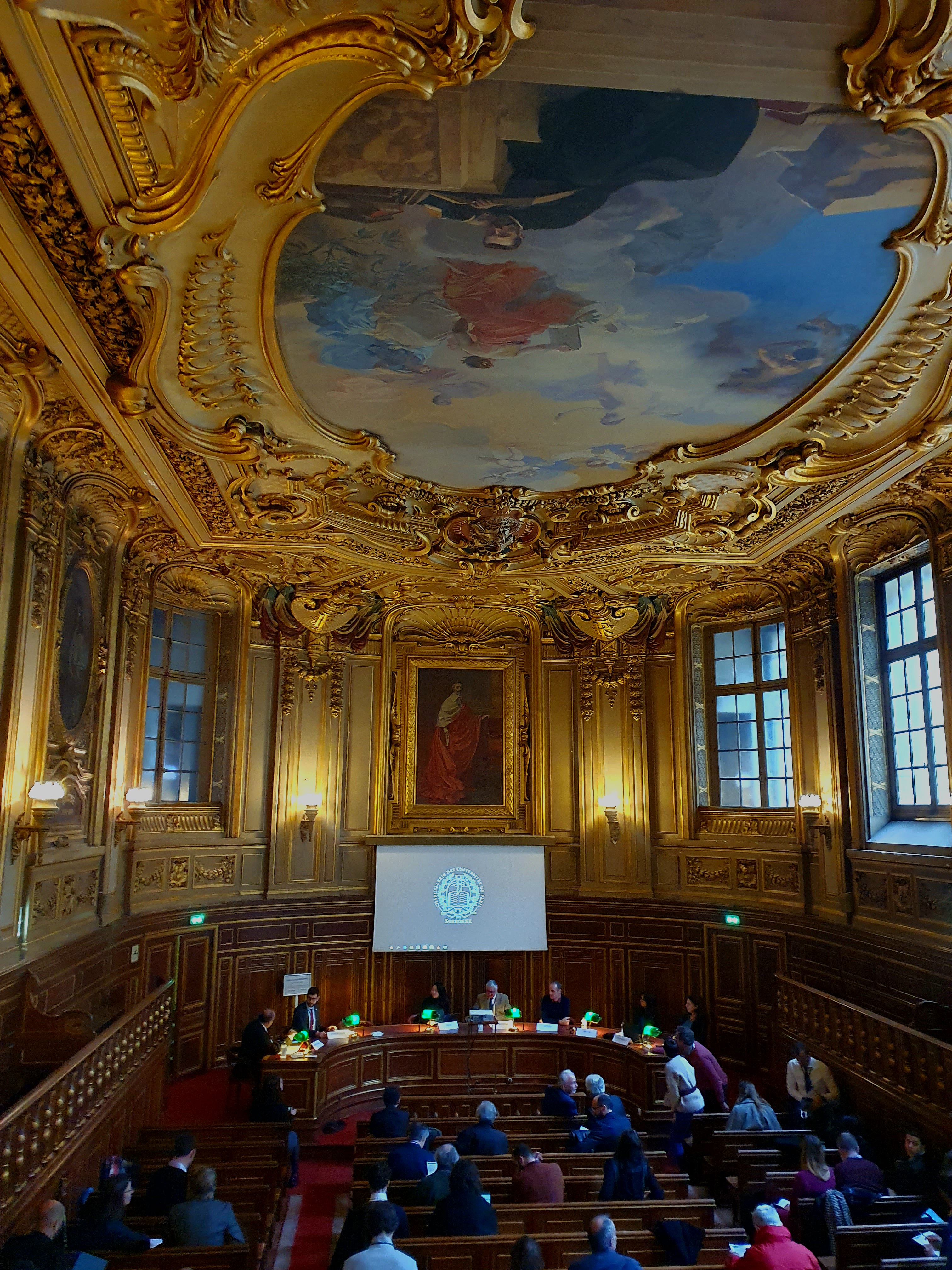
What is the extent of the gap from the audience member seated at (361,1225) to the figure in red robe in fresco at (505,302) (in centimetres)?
564

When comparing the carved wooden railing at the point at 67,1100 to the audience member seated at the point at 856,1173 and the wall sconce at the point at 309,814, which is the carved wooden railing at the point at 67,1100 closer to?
the wall sconce at the point at 309,814

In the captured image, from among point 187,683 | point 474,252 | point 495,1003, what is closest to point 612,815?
point 495,1003

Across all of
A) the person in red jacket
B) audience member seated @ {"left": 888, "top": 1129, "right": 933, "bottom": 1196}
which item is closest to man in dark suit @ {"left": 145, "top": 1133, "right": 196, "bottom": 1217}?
the person in red jacket

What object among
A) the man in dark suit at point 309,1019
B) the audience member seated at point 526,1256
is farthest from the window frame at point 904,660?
the man in dark suit at point 309,1019

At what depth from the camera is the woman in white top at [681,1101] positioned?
8047 mm

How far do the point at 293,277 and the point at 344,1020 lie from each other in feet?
28.9

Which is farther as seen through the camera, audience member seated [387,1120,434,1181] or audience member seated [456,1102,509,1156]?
audience member seated [456,1102,509,1156]

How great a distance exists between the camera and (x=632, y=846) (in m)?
13.0

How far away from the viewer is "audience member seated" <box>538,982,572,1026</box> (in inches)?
454

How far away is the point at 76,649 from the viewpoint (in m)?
8.48

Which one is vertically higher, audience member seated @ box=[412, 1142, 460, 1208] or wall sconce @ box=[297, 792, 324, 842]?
wall sconce @ box=[297, 792, 324, 842]

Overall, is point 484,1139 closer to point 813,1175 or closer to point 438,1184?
point 438,1184

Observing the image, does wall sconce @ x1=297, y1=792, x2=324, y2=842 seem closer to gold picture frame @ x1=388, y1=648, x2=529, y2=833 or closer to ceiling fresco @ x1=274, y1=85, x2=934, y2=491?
gold picture frame @ x1=388, y1=648, x2=529, y2=833

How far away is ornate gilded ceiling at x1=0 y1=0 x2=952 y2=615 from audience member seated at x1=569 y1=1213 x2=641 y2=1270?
5.60m
